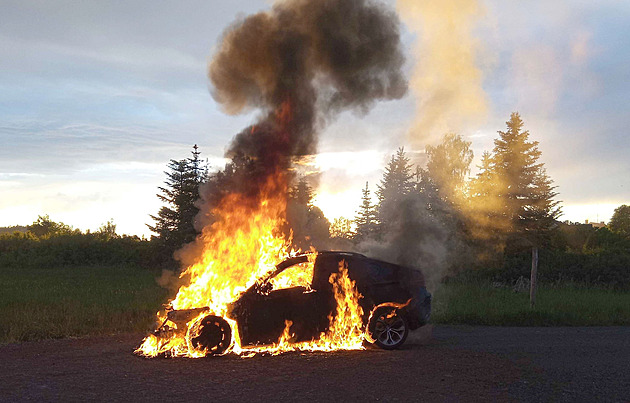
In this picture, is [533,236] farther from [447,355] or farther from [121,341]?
[121,341]

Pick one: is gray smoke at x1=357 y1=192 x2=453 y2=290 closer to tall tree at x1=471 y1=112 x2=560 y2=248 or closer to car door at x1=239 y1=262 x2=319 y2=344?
car door at x1=239 y1=262 x2=319 y2=344

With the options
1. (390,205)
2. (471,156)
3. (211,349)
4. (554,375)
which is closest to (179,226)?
(471,156)

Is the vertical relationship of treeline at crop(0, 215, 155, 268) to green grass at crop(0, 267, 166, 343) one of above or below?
above

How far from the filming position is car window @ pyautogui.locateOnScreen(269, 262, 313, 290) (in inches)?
365

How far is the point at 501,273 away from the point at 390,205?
53.7 feet

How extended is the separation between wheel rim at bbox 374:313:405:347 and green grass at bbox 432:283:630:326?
13.9 ft

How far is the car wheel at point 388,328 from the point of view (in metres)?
9.23

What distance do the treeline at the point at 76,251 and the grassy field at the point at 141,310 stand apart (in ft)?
62.8

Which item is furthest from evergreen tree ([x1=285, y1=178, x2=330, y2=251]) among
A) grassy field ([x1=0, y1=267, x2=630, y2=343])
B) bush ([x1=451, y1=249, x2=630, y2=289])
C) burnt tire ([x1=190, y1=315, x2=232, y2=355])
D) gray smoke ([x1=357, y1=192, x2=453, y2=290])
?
bush ([x1=451, y1=249, x2=630, y2=289])

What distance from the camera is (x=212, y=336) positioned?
8.66 meters

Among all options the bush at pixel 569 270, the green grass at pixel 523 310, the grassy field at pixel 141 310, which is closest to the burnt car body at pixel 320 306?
the grassy field at pixel 141 310

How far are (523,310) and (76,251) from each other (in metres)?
34.6

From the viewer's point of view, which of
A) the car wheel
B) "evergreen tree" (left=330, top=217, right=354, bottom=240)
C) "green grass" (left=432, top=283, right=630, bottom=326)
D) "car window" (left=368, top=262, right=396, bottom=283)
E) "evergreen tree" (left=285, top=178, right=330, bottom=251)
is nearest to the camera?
the car wheel

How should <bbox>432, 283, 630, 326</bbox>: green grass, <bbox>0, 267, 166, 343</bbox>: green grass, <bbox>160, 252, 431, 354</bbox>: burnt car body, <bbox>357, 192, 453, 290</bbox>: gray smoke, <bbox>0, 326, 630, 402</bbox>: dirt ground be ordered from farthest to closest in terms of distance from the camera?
<bbox>432, 283, 630, 326</bbox>: green grass → <bbox>357, 192, 453, 290</bbox>: gray smoke → <bbox>0, 267, 166, 343</bbox>: green grass → <bbox>160, 252, 431, 354</bbox>: burnt car body → <bbox>0, 326, 630, 402</bbox>: dirt ground
